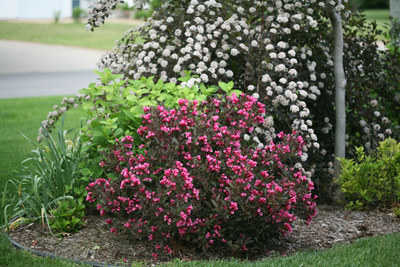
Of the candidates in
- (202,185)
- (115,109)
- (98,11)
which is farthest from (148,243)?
(98,11)

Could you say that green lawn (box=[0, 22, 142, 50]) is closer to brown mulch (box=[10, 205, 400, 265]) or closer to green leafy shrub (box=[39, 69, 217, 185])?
green leafy shrub (box=[39, 69, 217, 185])

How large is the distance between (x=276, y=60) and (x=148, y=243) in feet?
6.76

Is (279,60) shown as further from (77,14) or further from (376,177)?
(77,14)

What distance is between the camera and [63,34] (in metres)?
27.5

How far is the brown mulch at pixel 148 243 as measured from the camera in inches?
116

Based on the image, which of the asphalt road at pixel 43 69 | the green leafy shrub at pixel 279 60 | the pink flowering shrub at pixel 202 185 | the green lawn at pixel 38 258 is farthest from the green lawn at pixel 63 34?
the pink flowering shrub at pixel 202 185

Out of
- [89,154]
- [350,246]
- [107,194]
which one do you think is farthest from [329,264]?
[89,154]

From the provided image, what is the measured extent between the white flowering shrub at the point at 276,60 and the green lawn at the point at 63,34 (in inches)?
773

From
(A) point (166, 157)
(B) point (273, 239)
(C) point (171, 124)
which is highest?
(C) point (171, 124)

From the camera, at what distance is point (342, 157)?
418 cm

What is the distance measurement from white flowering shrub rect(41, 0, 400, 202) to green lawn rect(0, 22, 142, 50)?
64.4 ft

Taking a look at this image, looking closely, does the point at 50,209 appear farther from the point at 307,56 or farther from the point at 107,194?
the point at 307,56

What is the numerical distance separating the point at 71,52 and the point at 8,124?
1548cm

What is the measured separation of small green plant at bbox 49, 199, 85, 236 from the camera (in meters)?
3.20
